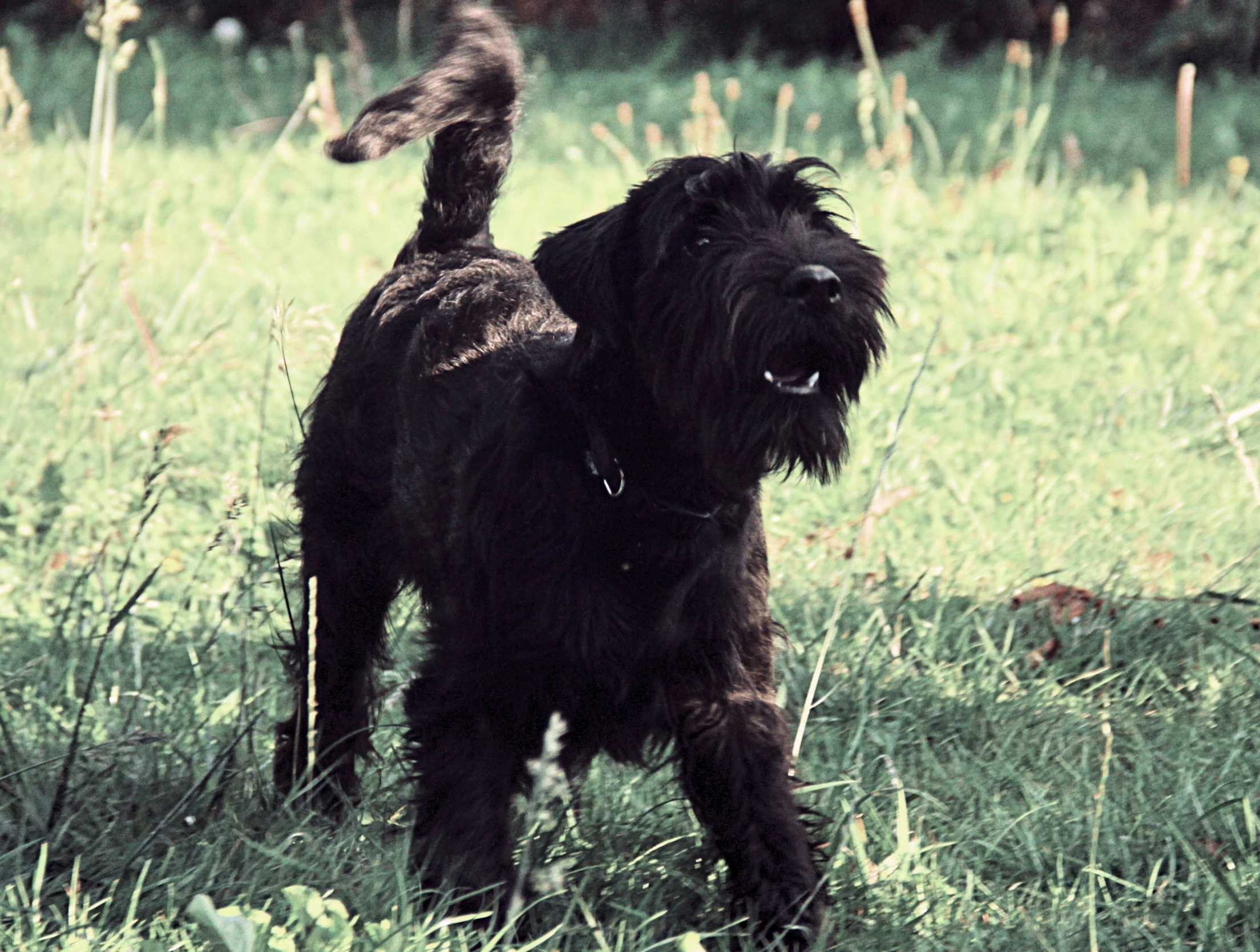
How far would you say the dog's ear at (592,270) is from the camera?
102 inches

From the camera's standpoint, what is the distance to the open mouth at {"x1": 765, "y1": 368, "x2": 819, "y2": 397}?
2520mm

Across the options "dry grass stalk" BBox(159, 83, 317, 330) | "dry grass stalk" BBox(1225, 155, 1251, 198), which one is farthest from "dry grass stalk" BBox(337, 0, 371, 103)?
"dry grass stalk" BBox(1225, 155, 1251, 198)

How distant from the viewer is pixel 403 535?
10.4 feet

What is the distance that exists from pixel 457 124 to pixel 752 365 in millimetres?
1437

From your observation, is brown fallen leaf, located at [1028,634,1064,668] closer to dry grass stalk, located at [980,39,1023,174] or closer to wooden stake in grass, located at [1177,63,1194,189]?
wooden stake in grass, located at [1177,63,1194,189]

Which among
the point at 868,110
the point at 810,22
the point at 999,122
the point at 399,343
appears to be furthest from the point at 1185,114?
the point at 810,22

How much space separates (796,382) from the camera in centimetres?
255

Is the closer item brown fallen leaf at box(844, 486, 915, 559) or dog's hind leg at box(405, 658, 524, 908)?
dog's hind leg at box(405, 658, 524, 908)

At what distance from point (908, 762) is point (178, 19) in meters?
15.1

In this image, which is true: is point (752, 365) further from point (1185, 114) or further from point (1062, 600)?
point (1185, 114)

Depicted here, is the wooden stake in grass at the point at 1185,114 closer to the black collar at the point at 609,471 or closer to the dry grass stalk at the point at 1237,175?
the dry grass stalk at the point at 1237,175

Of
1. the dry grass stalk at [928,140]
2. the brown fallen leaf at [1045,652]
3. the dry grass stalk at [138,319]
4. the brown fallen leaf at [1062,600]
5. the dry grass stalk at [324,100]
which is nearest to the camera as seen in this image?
the brown fallen leaf at [1045,652]

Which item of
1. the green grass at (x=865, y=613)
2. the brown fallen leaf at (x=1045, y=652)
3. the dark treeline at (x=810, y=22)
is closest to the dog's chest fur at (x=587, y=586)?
the green grass at (x=865, y=613)

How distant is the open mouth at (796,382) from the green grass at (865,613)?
2.57 ft
